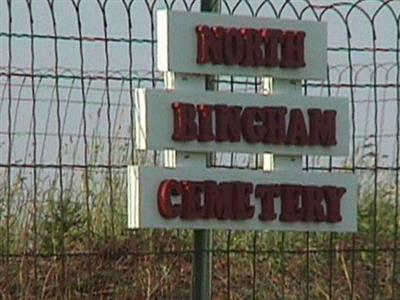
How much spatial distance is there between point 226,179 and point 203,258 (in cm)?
45

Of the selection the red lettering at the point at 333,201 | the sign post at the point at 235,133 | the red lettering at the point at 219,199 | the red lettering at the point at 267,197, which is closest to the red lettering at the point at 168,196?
the sign post at the point at 235,133

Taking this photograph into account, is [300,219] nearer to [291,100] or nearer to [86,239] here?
[291,100]

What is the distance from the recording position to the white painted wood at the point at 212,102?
892 centimetres

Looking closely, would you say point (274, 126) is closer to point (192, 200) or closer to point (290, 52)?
point (290, 52)

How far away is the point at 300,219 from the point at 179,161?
75cm

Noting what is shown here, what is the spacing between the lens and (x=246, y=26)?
9211 millimetres

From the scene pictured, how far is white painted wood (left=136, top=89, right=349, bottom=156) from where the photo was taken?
8.92 meters

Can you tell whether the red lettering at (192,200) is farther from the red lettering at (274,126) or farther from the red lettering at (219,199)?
the red lettering at (274,126)

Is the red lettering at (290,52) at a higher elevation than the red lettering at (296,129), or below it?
higher

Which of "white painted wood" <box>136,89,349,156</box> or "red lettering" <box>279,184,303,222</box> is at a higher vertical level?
"white painted wood" <box>136,89,349,156</box>

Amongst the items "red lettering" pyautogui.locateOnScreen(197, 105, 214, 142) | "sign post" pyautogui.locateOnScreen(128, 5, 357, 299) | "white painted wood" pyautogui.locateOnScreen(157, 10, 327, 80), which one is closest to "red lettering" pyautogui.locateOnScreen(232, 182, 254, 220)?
"sign post" pyautogui.locateOnScreen(128, 5, 357, 299)

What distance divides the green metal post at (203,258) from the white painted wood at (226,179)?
19 cm

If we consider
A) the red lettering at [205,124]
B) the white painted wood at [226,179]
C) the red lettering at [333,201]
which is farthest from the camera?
the red lettering at [333,201]

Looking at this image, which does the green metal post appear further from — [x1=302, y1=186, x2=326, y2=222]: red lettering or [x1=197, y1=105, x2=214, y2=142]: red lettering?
[x1=302, y1=186, x2=326, y2=222]: red lettering
